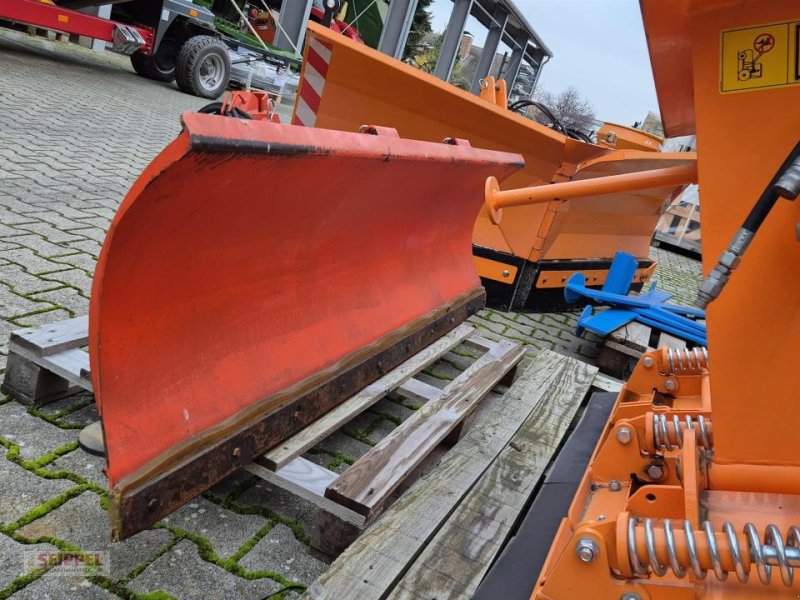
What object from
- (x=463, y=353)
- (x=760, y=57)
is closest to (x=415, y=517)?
(x=760, y=57)

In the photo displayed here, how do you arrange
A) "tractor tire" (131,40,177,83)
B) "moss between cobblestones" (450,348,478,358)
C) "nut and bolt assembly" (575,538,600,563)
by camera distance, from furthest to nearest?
1. "tractor tire" (131,40,177,83)
2. "moss between cobblestones" (450,348,478,358)
3. "nut and bolt assembly" (575,538,600,563)

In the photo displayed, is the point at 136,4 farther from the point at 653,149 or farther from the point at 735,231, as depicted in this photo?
the point at 735,231

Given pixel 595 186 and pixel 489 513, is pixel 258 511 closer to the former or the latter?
pixel 489 513

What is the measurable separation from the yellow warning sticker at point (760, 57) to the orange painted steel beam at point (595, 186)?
0.35 m

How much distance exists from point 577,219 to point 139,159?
3903 mm

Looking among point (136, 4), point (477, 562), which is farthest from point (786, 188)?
point (136, 4)

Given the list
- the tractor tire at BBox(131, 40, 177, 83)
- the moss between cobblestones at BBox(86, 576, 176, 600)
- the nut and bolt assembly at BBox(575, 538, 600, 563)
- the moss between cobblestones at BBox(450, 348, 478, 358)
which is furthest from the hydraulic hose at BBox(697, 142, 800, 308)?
the tractor tire at BBox(131, 40, 177, 83)

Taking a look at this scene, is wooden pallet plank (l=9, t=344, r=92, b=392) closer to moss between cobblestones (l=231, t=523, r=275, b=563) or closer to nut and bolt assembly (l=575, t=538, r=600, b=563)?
moss between cobblestones (l=231, t=523, r=275, b=563)

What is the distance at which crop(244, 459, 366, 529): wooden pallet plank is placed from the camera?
5.91 feet

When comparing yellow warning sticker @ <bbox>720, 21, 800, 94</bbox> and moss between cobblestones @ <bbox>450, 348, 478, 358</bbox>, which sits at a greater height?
yellow warning sticker @ <bbox>720, 21, 800, 94</bbox>

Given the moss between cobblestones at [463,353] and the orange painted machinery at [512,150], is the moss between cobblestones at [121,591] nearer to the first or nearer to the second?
the orange painted machinery at [512,150]

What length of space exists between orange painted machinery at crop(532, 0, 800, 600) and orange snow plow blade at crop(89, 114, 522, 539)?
2.84ft

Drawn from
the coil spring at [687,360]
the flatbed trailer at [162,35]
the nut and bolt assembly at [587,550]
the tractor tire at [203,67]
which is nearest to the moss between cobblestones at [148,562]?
the nut and bolt assembly at [587,550]

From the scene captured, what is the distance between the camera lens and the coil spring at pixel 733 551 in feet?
3.77
